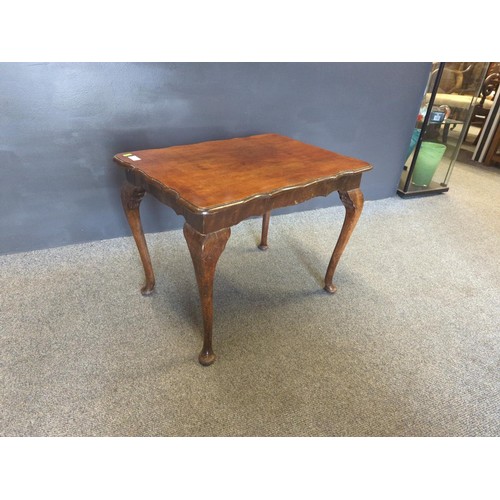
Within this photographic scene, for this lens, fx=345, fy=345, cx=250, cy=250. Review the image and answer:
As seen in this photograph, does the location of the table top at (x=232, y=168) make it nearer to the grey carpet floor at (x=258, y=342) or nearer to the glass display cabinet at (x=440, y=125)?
the grey carpet floor at (x=258, y=342)

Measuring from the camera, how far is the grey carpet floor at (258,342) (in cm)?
107

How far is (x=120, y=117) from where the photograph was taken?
1.68 m

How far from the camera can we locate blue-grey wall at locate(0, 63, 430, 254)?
5.09 ft

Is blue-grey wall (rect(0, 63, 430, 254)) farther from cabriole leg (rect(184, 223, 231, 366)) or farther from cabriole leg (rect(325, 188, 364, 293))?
cabriole leg (rect(184, 223, 231, 366))

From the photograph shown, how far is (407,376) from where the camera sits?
1236 millimetres

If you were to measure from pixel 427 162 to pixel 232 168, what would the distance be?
2101 millimetres

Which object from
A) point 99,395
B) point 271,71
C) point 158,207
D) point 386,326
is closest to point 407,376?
point 386,326

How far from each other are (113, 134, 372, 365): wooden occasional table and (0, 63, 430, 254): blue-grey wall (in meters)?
0.50

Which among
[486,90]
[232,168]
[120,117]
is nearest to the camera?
[232,168]

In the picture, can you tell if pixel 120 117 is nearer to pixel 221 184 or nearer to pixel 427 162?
pixel 221 184

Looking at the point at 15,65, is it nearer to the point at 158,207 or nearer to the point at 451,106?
the point at 158,207

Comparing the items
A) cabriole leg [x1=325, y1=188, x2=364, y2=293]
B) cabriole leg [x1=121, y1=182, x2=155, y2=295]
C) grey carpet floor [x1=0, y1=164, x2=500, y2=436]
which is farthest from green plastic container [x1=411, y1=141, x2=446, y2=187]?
cabriole leg [x1=121, y1=182, x2=155, y2=295]

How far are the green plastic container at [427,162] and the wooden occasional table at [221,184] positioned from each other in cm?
164

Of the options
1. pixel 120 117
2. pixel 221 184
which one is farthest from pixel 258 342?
pixel 120 117
